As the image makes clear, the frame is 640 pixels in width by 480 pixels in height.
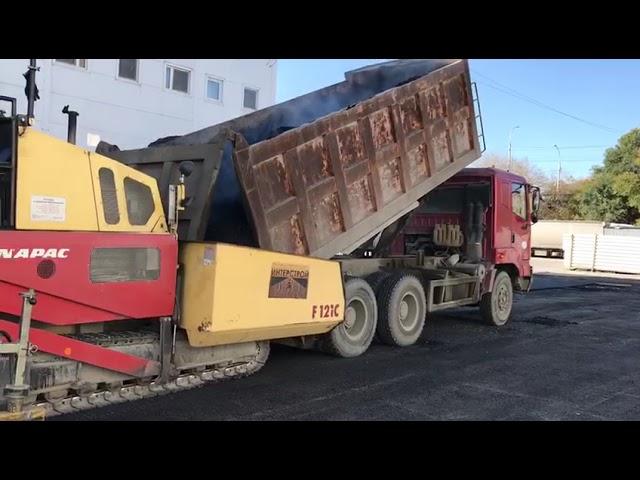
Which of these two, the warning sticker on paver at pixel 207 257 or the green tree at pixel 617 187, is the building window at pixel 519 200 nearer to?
the warning sticker on paver at pixel 207 257

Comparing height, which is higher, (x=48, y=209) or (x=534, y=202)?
(x=534, y=202)

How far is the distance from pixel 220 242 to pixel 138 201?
2.95 feet

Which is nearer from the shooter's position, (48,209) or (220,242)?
(48,209)

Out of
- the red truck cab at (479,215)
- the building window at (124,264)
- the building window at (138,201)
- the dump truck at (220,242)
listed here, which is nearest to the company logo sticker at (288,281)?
the dump truck at (220,242)

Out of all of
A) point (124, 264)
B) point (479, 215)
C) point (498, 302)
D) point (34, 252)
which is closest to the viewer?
point (34, 252)

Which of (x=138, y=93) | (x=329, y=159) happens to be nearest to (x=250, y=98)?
(x=138, y=93)

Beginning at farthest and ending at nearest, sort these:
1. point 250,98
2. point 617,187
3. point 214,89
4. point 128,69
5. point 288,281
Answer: point 617,187 < point 250,98 < point 214,89 < point 128,69 < point 288,281

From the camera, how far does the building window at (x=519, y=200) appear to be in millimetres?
10991

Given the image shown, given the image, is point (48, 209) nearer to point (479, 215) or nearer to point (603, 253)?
point (479, 215)

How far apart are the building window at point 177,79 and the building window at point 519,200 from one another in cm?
927

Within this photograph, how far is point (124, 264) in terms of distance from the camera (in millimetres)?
5148

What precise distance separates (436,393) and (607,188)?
124 feet

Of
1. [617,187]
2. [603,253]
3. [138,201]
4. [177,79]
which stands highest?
[177,79]

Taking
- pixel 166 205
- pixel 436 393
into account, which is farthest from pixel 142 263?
pixel 436 393
